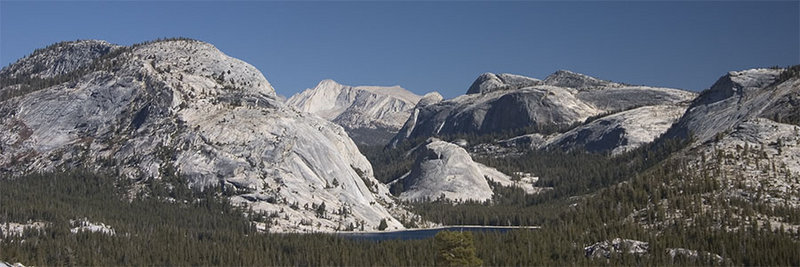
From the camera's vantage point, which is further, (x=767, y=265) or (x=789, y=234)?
(x=789, y=234)

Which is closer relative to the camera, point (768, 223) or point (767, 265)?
point (767, 265)

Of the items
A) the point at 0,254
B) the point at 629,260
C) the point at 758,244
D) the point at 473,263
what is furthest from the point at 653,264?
the point at 0,254

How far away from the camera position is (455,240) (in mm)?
187000

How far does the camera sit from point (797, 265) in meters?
179

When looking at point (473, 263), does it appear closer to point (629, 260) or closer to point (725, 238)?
point (629, 260)

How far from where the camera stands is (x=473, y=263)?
617ft

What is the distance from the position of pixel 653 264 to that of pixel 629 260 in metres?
5.01

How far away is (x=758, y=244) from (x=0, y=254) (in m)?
158

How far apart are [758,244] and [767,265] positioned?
27.4ft

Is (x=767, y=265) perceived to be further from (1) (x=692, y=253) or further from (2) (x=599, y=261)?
(2) (x=599, y=261)

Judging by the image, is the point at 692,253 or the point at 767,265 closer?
the point at 767,265

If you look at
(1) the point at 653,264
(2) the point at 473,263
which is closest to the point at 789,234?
(1) the point at 653,264

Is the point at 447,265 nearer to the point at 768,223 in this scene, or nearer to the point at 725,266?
the point at 725,266

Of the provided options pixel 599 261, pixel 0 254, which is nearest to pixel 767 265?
pixel 599 261
